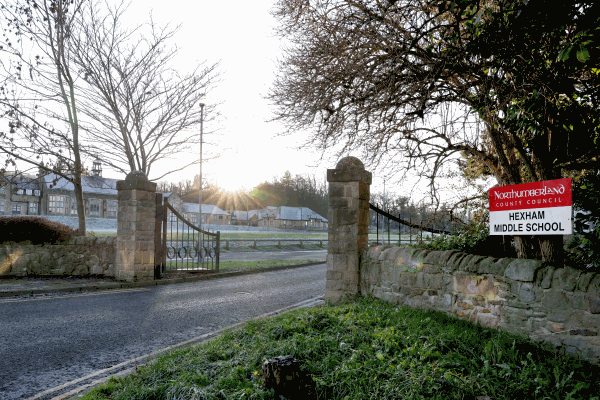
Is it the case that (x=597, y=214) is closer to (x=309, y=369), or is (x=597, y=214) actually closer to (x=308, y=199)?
(x=309, y=369)

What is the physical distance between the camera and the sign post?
4.26m

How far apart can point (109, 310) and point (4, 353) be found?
243 centimetres

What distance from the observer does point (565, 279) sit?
3936mm

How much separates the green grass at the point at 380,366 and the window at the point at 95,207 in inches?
2763

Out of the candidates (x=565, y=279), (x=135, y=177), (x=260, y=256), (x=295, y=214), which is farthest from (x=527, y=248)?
(x=295, y=214)

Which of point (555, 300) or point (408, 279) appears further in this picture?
point (408, 279)

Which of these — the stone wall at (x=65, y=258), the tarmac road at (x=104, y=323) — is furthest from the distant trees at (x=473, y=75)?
the stone wall at (x=65, y=258)

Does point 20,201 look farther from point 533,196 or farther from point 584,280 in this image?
point 584,280

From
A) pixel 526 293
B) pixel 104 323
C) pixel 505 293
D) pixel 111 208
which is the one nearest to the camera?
pixel 526 293

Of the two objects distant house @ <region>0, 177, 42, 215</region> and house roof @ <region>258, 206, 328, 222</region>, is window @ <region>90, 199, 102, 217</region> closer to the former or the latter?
distant house @ <region>0, 177, 42, 215</region>

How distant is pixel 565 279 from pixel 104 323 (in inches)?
260

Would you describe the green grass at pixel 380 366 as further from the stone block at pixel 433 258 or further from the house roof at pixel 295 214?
the house roof at pixel 295 214

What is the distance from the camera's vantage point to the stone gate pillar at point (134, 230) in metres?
10.3

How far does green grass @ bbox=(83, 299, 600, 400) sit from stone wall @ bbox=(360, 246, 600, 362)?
184 millimetres
